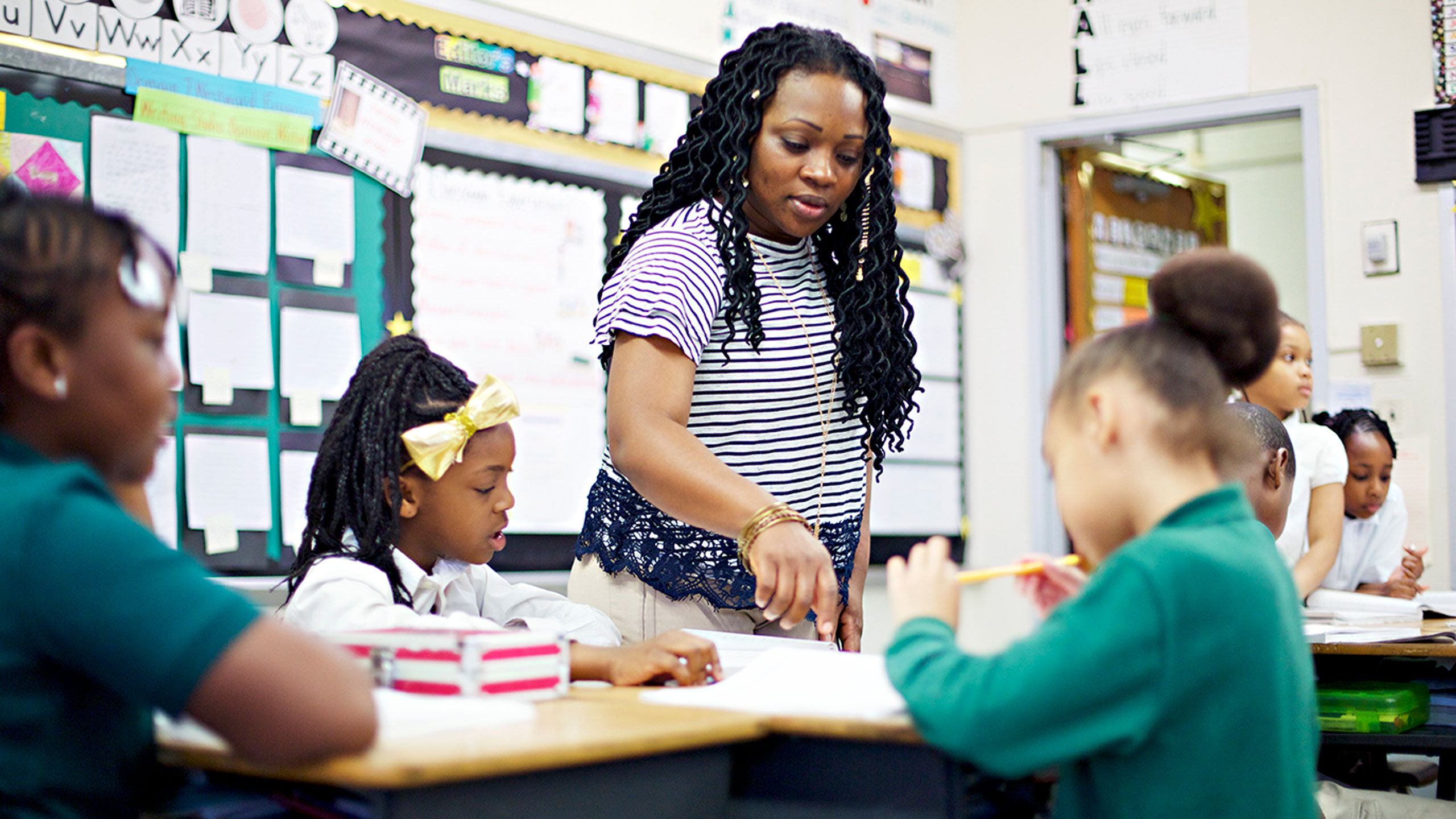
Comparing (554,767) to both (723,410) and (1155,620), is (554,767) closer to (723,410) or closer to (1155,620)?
(1155,620)

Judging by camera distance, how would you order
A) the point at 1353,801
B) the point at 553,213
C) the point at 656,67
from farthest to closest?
the point at 656,67
the point at 553,213
the point at 1353,801

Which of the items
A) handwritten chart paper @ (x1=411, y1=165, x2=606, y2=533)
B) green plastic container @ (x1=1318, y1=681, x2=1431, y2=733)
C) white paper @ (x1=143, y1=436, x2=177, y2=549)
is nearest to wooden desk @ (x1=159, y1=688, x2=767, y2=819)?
green plastic container @ (x1=1318, y1=681, x2=1431, y2=733)

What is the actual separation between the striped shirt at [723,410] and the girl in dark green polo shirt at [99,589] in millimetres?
Result: 681

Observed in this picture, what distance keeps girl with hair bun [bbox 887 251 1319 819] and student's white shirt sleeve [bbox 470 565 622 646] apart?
1.97ft

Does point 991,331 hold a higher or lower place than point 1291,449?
higher

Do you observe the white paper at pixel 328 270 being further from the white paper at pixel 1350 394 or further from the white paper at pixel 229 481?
the white paper at pixel 1350 394

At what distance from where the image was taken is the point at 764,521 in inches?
55.9

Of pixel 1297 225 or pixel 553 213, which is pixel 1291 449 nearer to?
pixel 553 213

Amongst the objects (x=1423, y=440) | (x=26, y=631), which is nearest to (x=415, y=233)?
(x=26, y=631)

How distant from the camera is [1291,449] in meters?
2.59

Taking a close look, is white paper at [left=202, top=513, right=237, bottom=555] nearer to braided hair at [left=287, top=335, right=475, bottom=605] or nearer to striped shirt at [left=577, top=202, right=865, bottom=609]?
braided hair at [left=287, top=335, right=475, bottom=605]

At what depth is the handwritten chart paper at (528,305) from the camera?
10.5 feet

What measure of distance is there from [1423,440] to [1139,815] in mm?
3368

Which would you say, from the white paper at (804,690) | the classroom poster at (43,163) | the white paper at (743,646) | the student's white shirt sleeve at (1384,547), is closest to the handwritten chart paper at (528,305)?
the classroom poster at (43,163)
